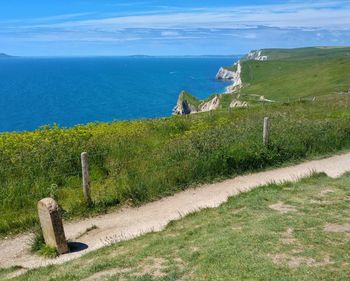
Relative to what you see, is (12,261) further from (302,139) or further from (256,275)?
(302,139)

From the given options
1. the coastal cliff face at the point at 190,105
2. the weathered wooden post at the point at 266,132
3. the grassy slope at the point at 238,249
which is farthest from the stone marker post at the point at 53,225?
the coastal cliff face at the point at 190,105

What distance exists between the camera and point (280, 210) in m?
11.4

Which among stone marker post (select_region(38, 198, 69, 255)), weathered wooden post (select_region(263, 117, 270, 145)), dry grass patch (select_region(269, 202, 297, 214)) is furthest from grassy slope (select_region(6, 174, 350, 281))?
weathered wooden post (select_region(263, 117, 270, 145))

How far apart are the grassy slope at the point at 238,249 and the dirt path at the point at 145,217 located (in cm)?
102

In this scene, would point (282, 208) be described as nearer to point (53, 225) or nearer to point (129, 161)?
point (53, 225)

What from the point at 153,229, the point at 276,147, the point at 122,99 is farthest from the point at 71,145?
the point at 122,99

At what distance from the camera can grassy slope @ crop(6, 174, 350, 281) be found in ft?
26.0

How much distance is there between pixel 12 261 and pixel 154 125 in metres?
14.0

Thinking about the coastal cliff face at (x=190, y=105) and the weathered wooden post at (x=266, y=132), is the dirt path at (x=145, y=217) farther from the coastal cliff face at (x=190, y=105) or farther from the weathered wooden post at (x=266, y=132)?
the coastal cliff face at (x=190, y=105)

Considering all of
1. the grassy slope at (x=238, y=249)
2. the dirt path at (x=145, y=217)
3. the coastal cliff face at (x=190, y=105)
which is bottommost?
the coastal cliff face at (x=190, y=105)

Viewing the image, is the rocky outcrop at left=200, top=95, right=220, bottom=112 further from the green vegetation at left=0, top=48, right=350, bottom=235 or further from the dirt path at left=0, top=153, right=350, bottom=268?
the dirt path at left=0, top=153, right=350, bottom=268

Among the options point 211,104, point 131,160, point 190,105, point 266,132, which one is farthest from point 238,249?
point 190,105

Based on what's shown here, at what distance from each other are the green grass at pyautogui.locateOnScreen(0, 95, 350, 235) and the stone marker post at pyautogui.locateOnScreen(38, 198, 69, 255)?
186 centimetres

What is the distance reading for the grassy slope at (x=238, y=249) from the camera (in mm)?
7918
